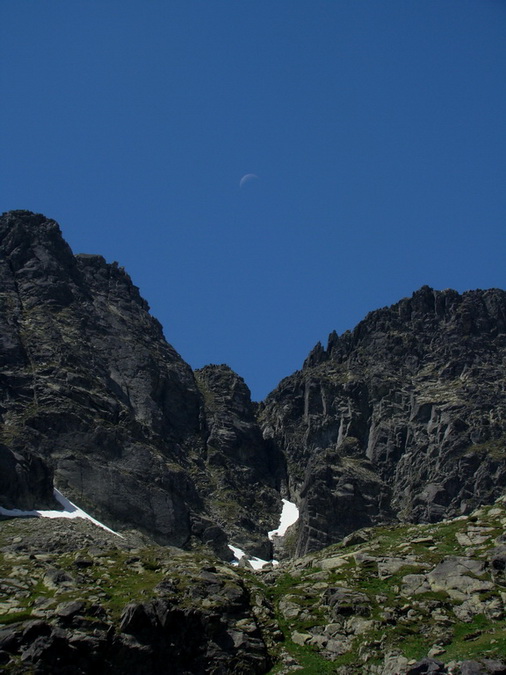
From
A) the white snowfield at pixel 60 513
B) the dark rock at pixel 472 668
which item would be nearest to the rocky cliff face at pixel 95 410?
the white snowfield at pixel 60 513

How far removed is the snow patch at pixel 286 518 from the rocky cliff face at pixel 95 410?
375cm

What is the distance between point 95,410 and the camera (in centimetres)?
13862

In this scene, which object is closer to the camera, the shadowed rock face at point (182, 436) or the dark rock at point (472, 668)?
the dark rock at point (472, 668)

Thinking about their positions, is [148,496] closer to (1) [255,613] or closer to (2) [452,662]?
(1) [255,613]

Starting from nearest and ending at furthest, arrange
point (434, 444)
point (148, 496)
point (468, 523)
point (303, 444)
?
point (468, 523), point (148, 496), point (434, 444), point (303, 444)

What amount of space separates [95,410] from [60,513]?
3490 centimetres

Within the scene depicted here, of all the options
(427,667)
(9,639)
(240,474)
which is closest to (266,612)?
(427,667)

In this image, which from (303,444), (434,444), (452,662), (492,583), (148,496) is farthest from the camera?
(303,444)

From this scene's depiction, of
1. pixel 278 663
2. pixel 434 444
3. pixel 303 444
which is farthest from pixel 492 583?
pixel 303 444

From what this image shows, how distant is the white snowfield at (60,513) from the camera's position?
97125 millimetres

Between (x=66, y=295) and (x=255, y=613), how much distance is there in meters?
147

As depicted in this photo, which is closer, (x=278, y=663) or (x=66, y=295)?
(x=278, y=663)

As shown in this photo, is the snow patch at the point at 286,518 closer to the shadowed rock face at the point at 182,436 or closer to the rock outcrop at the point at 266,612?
the shadowed rock face at the point at 182,436

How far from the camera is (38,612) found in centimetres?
3700
